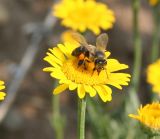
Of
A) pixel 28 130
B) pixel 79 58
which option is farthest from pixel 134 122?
pixel 79 58

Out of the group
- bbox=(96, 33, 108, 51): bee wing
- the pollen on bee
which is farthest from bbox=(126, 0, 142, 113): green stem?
the pollen on bee

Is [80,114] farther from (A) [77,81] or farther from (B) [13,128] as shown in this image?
(B) [13,128]

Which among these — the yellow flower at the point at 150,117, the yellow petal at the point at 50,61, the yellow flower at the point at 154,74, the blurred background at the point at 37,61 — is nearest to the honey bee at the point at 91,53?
the yellow petal at the point at 50,61

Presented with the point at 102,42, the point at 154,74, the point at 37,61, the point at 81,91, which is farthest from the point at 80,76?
the point at 37,61

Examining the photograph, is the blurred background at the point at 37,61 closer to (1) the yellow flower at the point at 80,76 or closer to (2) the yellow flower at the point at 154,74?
(2) the yellow flower at the point at 154,74

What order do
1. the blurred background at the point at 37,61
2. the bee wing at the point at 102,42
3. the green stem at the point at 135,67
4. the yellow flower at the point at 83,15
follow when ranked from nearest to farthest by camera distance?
the bee wing at the point at 102,42 → the yellow flower at the point at 83,15 → the green stem at the point at 135,67 → the blurred background at the point at 37,61

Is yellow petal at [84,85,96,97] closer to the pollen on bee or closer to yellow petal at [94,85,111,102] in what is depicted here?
yellow petal at [94,85,111,102]

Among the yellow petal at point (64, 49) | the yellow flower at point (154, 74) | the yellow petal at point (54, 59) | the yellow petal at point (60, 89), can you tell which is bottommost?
the yellow petal at point (60, 89)
